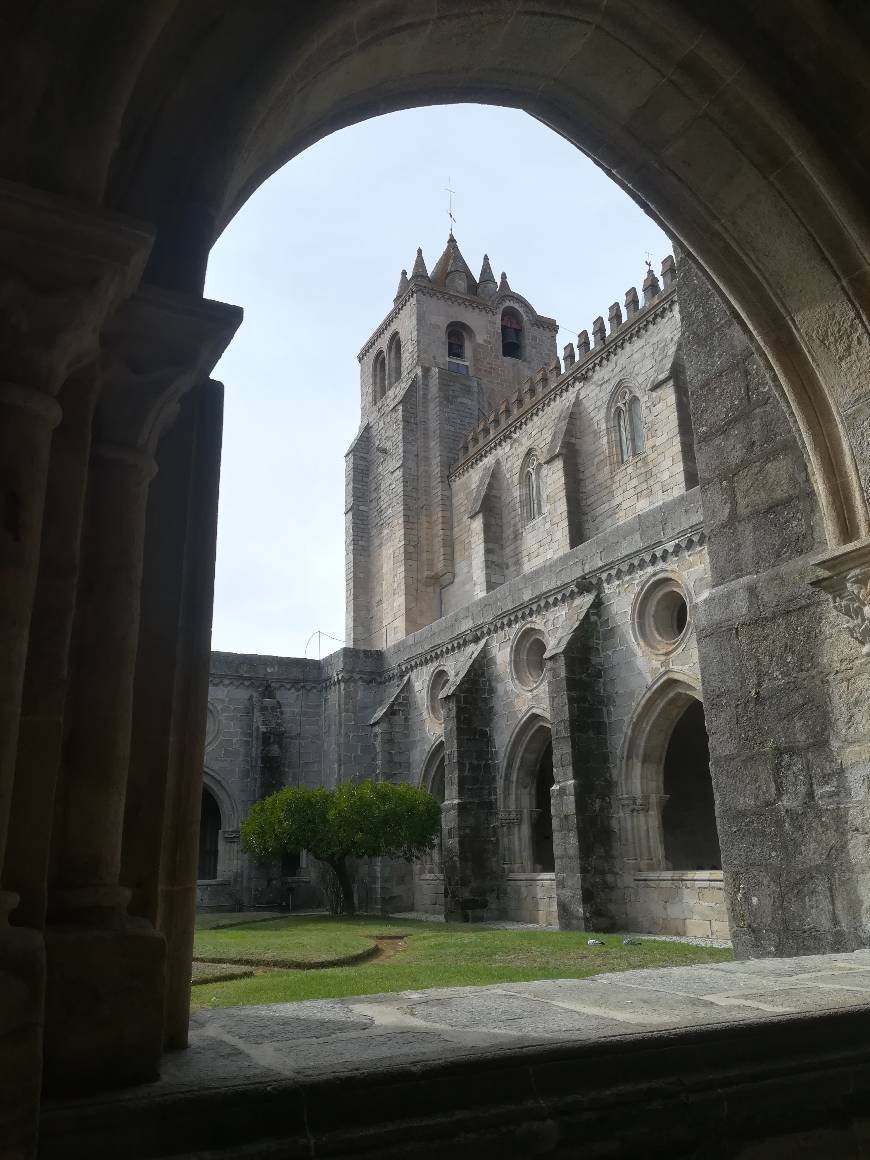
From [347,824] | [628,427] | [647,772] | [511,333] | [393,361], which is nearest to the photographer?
[647,772]

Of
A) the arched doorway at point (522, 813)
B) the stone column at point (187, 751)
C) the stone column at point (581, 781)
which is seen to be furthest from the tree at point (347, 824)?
the stone column at point (187, 751)

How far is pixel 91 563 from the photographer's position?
1.85 metres

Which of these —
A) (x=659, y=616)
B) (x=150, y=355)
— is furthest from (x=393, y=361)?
(x=150, y=355)

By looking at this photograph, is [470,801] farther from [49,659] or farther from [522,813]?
[49,659]

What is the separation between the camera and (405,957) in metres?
9.34

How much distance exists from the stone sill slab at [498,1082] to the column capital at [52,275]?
49.6 inches

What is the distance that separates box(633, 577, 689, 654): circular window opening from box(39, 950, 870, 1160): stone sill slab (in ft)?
37.0

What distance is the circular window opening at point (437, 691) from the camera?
739 inches

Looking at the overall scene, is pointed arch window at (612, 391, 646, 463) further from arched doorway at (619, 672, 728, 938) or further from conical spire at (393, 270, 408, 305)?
conical spire at (393, 270, 408, 305)

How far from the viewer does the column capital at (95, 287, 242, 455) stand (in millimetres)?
1922

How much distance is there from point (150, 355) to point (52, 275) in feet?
0.88

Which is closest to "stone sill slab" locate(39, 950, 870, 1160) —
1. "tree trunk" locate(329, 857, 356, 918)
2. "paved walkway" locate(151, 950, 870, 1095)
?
"paved walkway" locate(151, 950, 870, 1095)

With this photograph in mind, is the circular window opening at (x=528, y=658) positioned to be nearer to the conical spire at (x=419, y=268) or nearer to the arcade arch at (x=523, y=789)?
the arcade arch at (x=523, y=789)

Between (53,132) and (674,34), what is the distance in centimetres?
224
